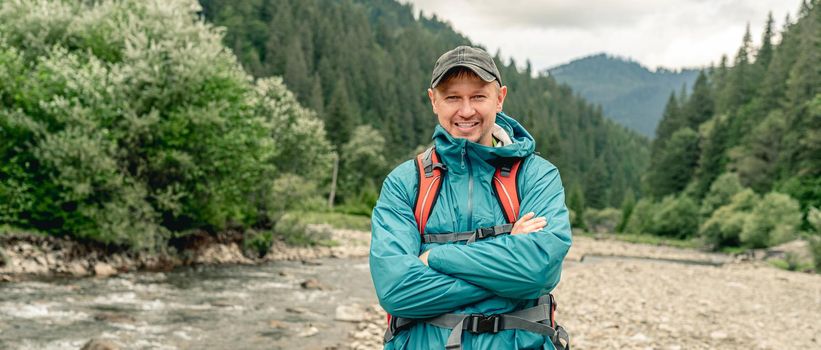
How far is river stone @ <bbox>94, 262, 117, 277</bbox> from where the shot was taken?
2011 cm

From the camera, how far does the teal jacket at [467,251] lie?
3.11 m

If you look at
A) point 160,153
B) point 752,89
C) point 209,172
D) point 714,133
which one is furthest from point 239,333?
point 752,89

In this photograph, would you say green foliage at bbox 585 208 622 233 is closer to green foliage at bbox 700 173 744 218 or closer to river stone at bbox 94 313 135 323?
green foliage at bbox 700 173 744 218

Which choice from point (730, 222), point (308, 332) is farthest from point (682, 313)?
point (730, 222)

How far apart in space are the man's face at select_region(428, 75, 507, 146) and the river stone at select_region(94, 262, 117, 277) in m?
19.7

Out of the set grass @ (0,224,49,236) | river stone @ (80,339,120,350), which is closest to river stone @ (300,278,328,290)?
grass @ (0,224,49,236)

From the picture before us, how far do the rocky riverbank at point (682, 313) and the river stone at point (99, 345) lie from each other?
4455 millimetres

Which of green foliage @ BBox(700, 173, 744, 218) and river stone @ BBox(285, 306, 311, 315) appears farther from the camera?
green foliage @ BBox(700, 173, 744, 218)

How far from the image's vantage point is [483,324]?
3.11m

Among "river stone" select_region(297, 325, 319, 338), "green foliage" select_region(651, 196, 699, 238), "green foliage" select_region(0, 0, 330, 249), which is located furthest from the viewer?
"green foliage" select_region(651, 196, 699, 238)

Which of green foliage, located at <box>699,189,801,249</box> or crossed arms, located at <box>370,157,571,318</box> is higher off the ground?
crossed arms, located at <box>370,157,571,318</box>

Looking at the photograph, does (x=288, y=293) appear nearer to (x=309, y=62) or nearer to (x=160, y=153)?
(x=160, y=153)

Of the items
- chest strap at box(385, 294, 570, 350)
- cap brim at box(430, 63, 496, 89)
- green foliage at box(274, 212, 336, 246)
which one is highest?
cap brim at box(430, 63, 496, 89)

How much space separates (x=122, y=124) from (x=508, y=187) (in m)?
21.4
